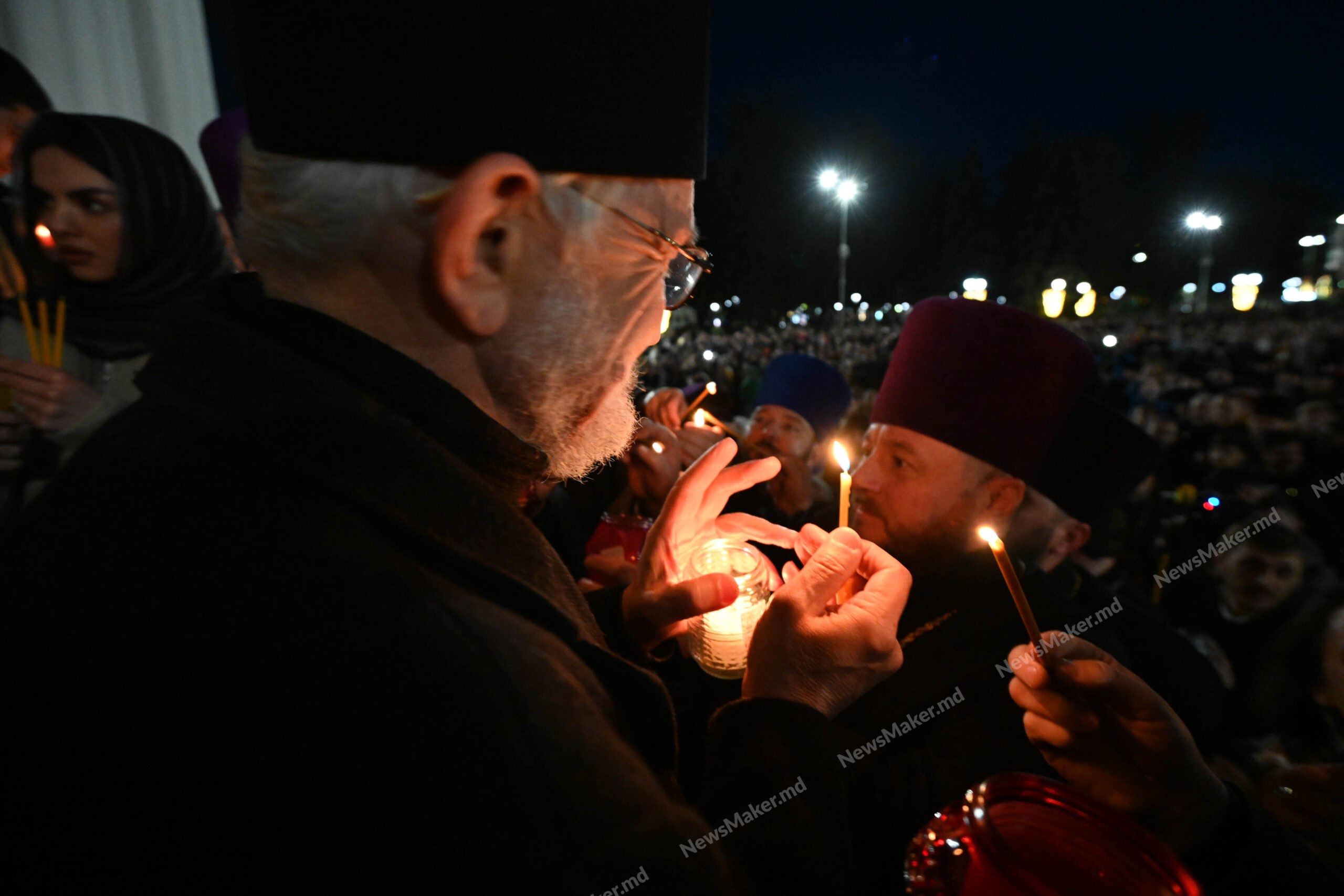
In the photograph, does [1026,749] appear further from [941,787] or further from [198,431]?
[198,431]

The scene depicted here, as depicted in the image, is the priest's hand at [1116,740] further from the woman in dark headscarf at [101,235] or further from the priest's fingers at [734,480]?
the woman in dark headscarf at [101,235]

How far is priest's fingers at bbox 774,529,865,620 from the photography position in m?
1.62

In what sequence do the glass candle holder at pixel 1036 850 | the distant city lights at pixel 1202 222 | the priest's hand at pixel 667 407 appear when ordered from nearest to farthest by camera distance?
the glass candle holder at pixel 1036 850 < the priest's hand at pixel 667 407 < the distant city lights at pixel 1202 222

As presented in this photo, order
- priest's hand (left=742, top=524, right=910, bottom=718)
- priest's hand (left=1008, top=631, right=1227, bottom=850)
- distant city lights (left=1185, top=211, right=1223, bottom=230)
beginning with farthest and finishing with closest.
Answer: distant city lights (left=1185, top=211, right=1223, bottom=230) < priest's hand (left=742, top=524, right=910, bottom=718) < priest's hand (left=1008, top=631, right=1227, bottom=850)

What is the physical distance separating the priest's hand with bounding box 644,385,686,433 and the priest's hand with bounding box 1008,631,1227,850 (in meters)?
3.77

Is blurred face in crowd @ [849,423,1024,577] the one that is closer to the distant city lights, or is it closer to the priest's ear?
the priest's ear

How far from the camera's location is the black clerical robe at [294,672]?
2.39 feet

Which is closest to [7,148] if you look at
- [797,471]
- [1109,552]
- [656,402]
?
[656,402]

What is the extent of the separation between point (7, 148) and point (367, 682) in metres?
4.73

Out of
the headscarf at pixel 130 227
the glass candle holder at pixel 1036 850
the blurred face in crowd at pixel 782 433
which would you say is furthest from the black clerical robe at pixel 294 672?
the blurred face in crowd at pixel 782 433

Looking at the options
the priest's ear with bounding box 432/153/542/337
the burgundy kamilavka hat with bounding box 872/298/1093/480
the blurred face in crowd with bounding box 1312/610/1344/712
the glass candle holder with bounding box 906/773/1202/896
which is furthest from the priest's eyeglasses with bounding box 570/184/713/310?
the blurred face in crowd with bounding box 1312/610/1344/712

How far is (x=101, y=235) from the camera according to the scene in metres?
2.82

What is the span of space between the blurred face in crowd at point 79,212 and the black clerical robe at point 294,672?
2.65m

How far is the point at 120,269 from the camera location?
287 centimetres
